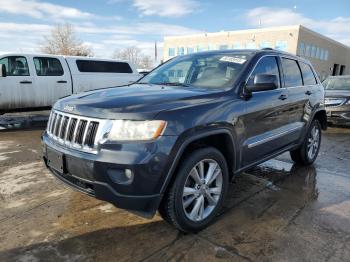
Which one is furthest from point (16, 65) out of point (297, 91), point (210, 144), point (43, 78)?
point (210, 144)

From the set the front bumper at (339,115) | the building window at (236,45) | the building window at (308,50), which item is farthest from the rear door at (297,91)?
the building window at (308,50)

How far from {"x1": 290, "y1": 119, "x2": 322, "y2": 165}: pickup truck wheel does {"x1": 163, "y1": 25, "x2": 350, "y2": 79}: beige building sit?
37.1 m

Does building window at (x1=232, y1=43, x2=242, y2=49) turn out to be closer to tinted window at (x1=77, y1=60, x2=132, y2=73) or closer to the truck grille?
tinted window at (x1=77, y1=60, x2=132, y2=73)

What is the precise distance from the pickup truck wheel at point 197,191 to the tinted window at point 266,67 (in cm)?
110

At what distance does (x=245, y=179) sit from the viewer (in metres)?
4.89

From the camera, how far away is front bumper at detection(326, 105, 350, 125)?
9.38 metres

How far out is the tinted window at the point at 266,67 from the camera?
156 inches

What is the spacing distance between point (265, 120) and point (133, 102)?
1.79 meters

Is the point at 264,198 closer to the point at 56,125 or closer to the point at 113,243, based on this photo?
the point at 113,243

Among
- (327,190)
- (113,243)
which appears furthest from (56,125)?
(327,190)

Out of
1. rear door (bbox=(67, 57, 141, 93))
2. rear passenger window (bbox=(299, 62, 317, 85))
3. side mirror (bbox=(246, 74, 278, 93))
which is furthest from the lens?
rear door (bbox=(67, 57, 141, 93))

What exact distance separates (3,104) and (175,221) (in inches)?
294

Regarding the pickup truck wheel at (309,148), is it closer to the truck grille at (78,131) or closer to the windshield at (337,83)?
the truck grille at (78,131)

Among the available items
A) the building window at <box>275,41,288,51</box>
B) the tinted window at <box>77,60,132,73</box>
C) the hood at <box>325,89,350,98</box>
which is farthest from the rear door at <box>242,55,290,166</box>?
the building window at <box>275,41,288,51</box>
